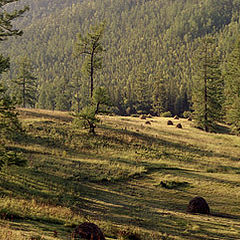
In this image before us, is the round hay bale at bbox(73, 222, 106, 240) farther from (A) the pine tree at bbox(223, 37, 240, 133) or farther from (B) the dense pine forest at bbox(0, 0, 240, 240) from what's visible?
(A) the pine tree at bbox(223, 37, 240, 133)

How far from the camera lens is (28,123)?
36156 mm

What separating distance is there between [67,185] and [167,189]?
301 inches

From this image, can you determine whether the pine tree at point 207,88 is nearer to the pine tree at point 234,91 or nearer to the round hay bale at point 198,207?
the pine tree at point 234,91

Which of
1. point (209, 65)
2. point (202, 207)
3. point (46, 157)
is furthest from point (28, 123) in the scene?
point (209, 65)

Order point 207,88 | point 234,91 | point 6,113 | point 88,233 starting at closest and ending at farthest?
point 88,233 < point 6,113 < point 207,88 < point 234,91

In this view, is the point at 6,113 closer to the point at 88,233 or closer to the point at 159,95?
the point at 88,233

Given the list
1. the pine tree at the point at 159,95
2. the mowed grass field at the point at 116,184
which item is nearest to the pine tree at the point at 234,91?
the mowed grass field at the point at 116,184

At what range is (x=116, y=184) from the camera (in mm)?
22766

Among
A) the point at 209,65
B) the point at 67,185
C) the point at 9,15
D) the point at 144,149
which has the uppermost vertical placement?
the point at 209,65

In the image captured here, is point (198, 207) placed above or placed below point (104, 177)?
above

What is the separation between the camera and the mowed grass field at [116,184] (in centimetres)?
1343

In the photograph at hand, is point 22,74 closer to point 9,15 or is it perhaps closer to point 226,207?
point 9,15

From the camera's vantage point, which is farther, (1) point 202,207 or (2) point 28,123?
(2) point 28,123

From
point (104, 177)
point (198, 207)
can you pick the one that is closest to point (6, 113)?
point (104, 177)
